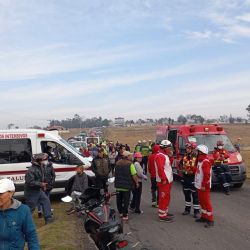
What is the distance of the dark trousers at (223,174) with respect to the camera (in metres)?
14.0

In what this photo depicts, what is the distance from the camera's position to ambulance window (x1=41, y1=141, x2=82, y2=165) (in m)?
13.4

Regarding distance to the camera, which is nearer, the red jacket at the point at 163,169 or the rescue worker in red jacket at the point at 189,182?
the red jacket at the point at 163,169

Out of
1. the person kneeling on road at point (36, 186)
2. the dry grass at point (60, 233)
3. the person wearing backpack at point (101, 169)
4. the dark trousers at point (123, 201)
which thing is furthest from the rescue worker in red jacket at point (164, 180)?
the person wearing backpack at point (101, 169)

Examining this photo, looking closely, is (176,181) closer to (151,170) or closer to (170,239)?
(151,170)

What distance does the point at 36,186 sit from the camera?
9.70m

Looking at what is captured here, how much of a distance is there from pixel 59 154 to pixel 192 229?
5.87 metres

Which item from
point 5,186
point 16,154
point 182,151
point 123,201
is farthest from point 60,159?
point 5,186

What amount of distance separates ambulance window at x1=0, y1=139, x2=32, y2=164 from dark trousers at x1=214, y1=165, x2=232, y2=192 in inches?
242

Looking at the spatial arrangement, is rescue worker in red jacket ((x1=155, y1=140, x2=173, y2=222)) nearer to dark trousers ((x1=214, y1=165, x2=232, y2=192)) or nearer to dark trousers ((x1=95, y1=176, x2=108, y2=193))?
dark trousers ((x1=95, y1=176, x2=108, y2=193))

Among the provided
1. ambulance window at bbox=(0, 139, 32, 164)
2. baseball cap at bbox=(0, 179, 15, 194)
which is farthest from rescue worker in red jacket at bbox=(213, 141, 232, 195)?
baseball cap at bbox=(0, 179, 15, 194)

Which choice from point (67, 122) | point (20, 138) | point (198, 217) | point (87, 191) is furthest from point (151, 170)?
point (67, 122)

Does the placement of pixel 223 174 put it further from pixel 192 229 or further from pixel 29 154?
pixel 29 154

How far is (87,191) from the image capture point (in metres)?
7.02

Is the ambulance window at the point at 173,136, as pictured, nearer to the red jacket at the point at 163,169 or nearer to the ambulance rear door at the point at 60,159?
the ambulance rear door at the point at 60,159
